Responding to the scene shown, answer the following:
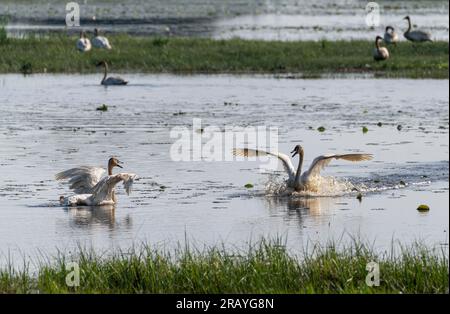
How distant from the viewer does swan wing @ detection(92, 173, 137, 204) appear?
17.8 metres

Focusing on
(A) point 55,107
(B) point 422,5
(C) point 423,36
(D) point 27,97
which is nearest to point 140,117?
(A) point 55,107

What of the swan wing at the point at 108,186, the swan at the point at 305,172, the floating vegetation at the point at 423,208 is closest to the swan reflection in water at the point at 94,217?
the swan wing at the point at 108,186

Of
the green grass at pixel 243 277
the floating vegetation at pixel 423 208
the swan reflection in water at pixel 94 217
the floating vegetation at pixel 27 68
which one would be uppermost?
the floating vegetation at pixel 27 68

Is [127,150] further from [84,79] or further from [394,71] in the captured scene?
[394,71]

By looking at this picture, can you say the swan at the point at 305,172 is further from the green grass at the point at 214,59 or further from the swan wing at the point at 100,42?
the swan wing at the point at 100,42

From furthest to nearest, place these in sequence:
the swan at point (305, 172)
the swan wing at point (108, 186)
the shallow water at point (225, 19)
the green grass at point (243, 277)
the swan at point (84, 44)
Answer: the shallow water at point (225, 19)
the swan at point (84, 44)
the swan at point (305, 172)
the swan wing at point (108, 186)
the green grass at point (243, 277)

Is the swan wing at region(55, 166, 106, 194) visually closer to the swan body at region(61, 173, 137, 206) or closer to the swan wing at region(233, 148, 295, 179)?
the swan body at region(61, 173, 137, 206)

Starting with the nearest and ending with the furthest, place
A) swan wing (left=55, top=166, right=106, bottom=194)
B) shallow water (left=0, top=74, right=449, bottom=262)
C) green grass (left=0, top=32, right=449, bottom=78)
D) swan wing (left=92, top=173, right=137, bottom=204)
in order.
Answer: shallow water (left=0, top=74, right=449, bottom=262) → swan wing (left=92, top=173, right=137, bottom=204) → swan wing (left=55, top=166, right=106, bottom=194) → green grass (left=0, top=32, right=449, bottom=78)

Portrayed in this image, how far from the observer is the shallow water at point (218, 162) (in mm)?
16203

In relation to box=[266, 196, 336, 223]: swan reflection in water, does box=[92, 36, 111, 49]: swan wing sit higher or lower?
higher

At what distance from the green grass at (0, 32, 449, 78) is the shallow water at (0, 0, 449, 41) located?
7.34m

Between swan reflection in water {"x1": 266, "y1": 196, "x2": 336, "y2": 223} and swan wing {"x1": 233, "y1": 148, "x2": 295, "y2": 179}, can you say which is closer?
swan reflection in water {"x1": 266, "y1": 196, "x2": 336, "y2": 223}

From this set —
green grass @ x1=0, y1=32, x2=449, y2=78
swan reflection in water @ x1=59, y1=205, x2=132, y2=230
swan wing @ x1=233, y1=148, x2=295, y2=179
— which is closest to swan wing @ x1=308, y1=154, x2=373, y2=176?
swan wing @ x1=233, y1=148, x2=295, y2=179

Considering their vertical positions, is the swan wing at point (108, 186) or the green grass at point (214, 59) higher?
the green grass at point (214, 59)
